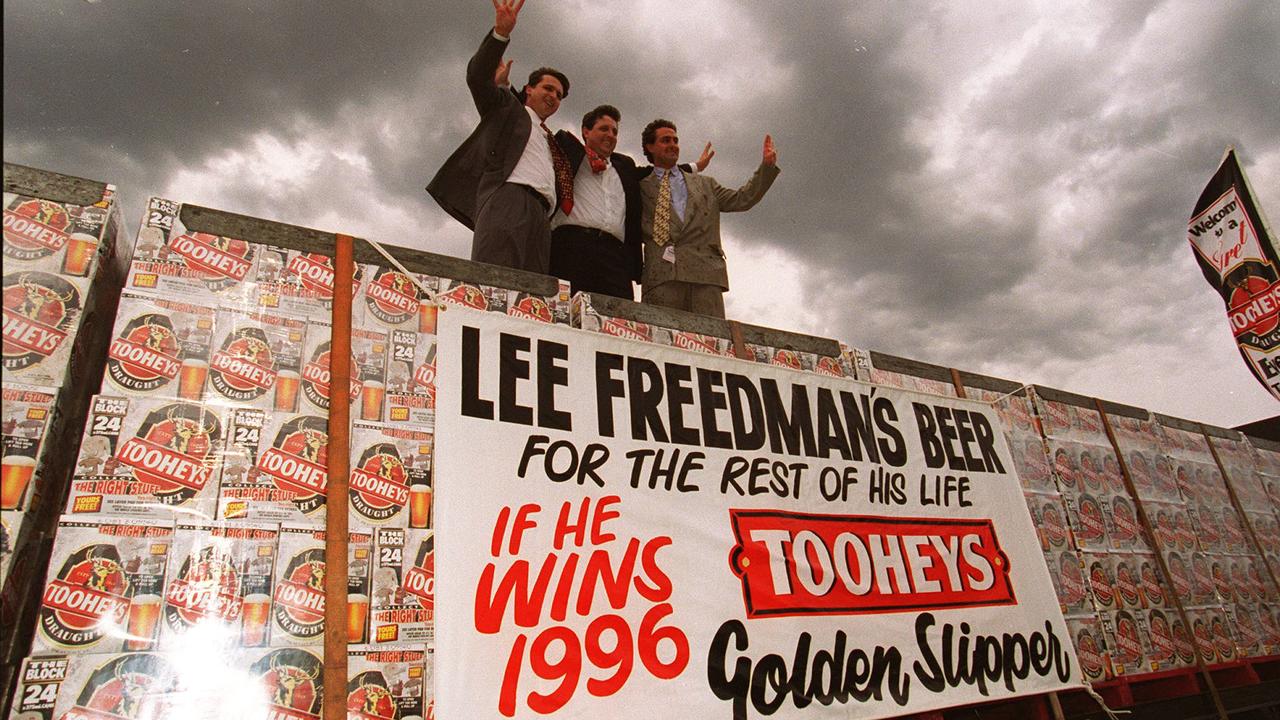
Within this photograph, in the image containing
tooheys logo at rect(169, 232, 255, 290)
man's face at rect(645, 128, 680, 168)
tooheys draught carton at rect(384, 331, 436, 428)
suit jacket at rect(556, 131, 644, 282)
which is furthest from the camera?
man's face at rect(645, 128, 680, 168)

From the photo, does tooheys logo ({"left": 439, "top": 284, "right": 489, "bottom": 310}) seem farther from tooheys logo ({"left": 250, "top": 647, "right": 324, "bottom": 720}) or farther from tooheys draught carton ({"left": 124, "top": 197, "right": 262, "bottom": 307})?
tooheys logo ({"left": 250, "top": 647, "right": 324, "bottom": 720})

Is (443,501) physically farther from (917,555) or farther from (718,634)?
(917,555)

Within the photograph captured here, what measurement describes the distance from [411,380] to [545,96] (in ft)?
8.82

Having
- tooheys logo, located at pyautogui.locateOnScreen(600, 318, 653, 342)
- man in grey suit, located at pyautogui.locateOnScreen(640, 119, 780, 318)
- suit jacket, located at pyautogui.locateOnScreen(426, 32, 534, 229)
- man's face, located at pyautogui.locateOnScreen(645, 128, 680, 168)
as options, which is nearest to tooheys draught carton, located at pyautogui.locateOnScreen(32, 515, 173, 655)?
tooheys logo, located at pyautogui.locateOnScreen(600, 318, 653, 342)

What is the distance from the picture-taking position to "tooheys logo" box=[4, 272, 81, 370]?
101 inches

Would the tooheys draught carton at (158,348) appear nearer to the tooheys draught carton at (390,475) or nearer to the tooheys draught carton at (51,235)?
the tooheys draught carton at (51,235)

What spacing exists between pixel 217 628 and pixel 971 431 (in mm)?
4623

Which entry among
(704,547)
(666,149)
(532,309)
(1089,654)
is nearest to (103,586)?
(532,309)

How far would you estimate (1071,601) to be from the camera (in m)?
4.95

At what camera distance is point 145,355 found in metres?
2.77

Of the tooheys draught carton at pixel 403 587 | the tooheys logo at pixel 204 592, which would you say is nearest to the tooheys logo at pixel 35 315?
the tooheys logo at pixel 204 592

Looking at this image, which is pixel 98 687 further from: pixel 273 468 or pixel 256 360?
pixel 256 360

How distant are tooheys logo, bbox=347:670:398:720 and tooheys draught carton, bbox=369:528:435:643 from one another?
0.14 m

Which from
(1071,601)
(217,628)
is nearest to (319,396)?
(217,628)
